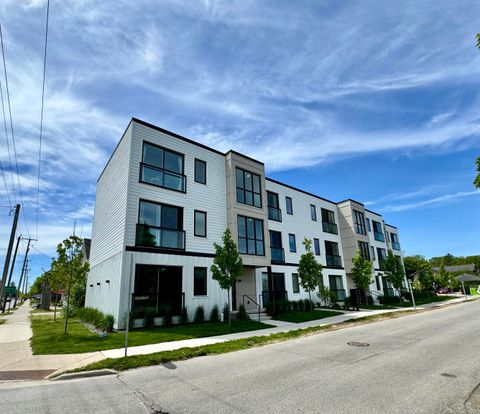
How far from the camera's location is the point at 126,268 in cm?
1385

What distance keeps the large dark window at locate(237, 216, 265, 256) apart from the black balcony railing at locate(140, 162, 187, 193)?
4580mm

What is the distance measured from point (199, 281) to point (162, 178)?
6430mm

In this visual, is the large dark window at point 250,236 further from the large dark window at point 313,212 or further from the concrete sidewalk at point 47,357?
the large dark window at point 313,212

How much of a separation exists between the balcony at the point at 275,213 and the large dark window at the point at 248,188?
Result: 378 cm

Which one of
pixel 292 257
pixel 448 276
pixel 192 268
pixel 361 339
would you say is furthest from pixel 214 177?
pixel 448 276

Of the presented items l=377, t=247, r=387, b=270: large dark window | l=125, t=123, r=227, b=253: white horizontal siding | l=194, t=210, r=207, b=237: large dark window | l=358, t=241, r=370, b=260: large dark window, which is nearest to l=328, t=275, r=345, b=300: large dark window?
l=358, t=241, r=370, b=260: large dark window

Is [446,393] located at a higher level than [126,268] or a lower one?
lower

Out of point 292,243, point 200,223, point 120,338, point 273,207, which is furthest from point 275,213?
point 120,338

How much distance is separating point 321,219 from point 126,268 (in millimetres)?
21653

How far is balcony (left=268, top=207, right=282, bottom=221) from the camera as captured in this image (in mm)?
24697

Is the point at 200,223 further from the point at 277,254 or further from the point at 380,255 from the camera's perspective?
the point at 380,255

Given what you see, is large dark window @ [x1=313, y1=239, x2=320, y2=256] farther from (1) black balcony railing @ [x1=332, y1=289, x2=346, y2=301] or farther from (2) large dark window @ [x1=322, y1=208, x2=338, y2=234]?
(1) black balcony railing @ [x1=332, y1=289, x2=346, y2=301]

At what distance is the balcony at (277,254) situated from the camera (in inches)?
926

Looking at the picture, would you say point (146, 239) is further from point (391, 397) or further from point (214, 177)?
point (391, 397)
